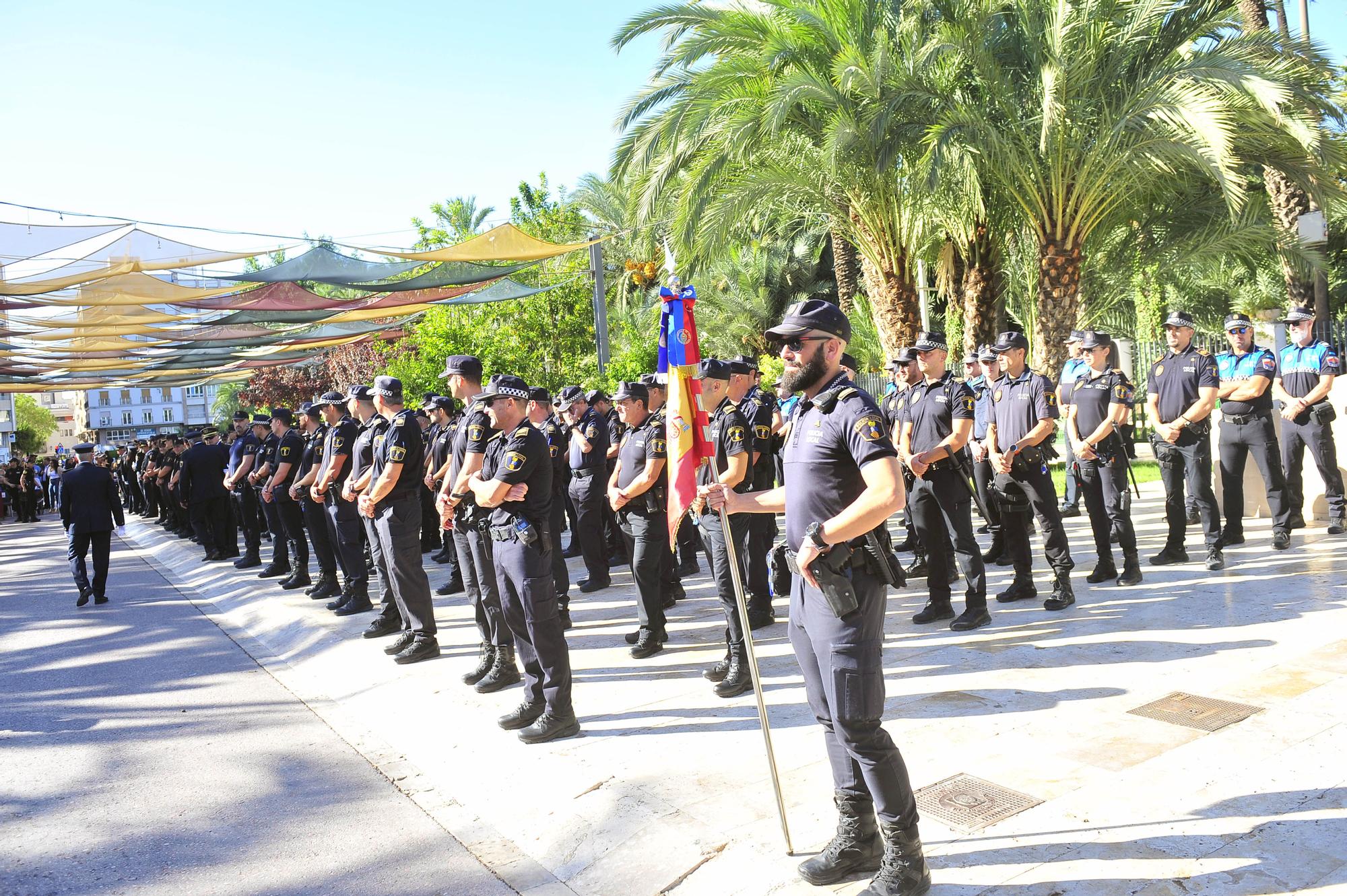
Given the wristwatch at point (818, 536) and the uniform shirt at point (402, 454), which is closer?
the wristwatch at point (818, 536)

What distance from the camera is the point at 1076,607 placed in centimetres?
689

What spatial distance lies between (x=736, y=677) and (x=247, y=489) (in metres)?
9.48

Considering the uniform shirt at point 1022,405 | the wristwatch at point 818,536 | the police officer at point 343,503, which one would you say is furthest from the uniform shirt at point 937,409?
the police officer at point 343,503

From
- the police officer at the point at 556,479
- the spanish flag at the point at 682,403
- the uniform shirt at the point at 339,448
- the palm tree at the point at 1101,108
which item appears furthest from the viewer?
the palm tree at the point at 1101,108

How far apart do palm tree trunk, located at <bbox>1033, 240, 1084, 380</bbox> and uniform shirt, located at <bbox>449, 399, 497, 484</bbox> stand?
928 centimetres

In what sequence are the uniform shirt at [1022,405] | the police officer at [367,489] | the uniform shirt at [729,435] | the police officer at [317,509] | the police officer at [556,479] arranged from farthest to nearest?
the police officer at [317,509], the police officer at [367,489], the police officer at [556,479], the uniform shirt at [1022,405], the uniform shirt at [729,435]

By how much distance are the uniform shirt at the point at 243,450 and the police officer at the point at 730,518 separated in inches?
324

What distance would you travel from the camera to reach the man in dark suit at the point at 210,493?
14.4 m

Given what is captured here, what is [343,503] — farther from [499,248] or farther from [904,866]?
[904,866]

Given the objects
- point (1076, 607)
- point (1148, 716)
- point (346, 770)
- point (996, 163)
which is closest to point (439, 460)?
point (346, 770)

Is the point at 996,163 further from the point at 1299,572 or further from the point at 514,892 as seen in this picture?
the point at 514,892

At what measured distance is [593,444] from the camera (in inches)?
376

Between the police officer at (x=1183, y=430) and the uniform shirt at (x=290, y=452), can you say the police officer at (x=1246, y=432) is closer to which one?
the police officer at (x=1183, y=430)

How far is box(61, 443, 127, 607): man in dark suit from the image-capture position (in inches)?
430
